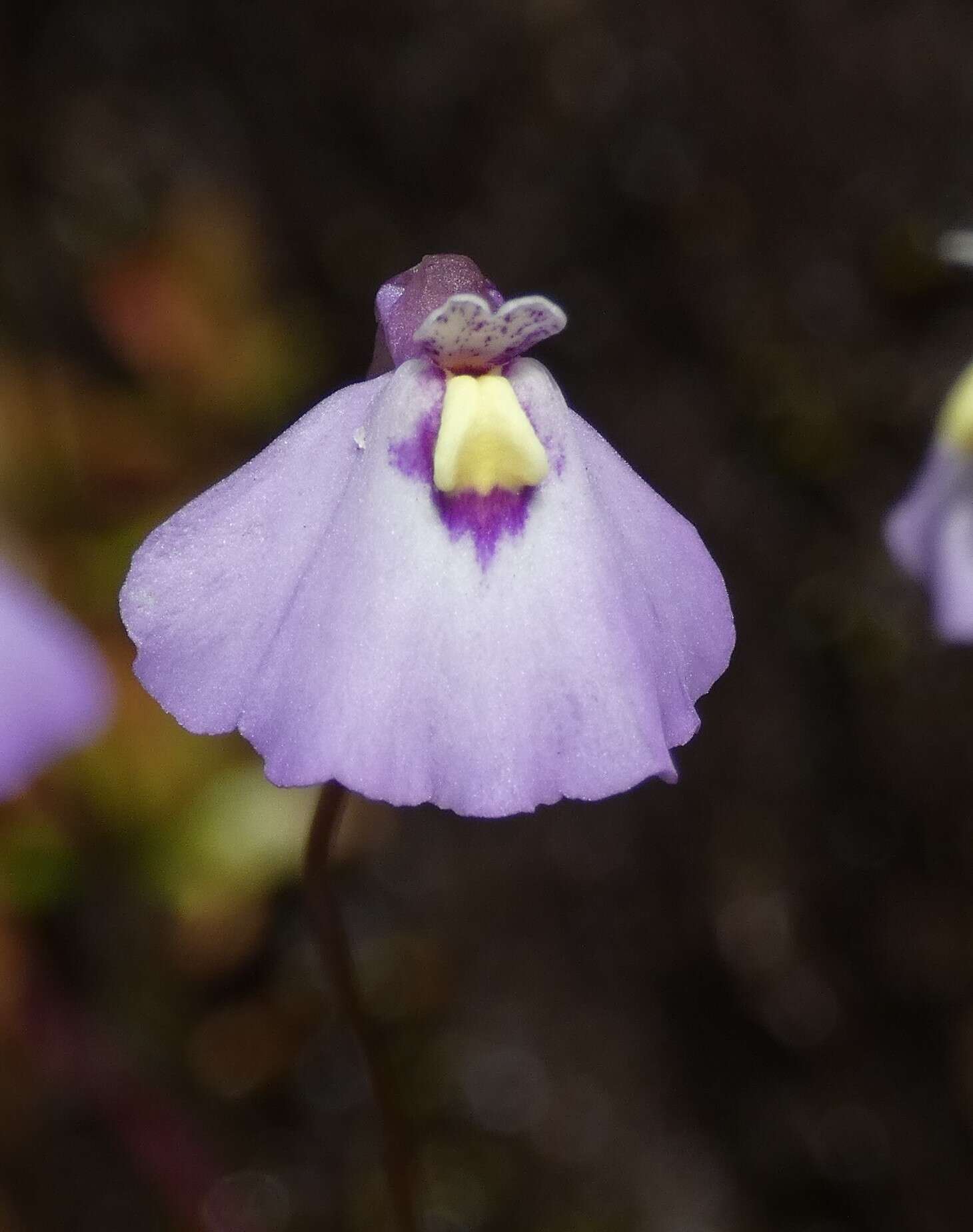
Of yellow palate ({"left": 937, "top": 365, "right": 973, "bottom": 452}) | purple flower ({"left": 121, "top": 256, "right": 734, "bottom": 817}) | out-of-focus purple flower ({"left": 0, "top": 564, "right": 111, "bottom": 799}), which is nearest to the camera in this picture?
purple flower ({"left": 121, "top": 256, "right": 734, "bottom": 817})

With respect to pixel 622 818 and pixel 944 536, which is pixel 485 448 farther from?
pixel 622 818

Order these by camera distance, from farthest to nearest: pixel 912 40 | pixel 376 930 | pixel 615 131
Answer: pixel 376 930 < pixel 615 131 < pixel 912 40

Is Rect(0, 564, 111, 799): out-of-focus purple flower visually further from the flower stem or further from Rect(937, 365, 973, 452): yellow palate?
Rect(937, 365, 973, 452): yellow palate

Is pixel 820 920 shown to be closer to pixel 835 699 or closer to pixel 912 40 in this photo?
pixel 835 699

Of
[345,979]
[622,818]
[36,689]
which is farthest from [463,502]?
[622,818]

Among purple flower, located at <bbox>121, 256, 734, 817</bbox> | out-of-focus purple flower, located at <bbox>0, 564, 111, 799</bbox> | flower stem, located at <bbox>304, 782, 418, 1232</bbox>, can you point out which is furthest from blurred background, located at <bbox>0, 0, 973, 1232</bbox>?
→ purple flower, located at <bbox>121, 256, 734, 817</bbox>

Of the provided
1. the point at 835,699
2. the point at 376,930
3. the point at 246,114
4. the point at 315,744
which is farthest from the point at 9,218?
the point at 315,744
